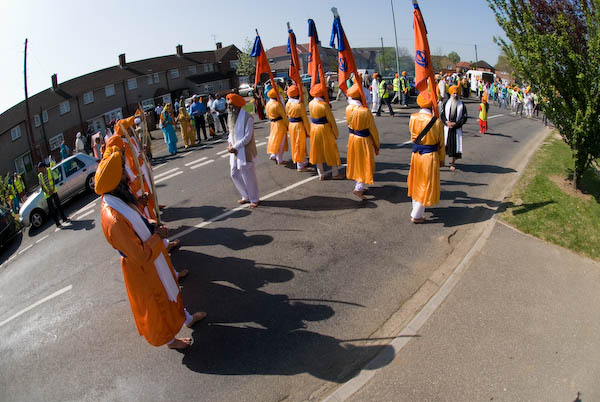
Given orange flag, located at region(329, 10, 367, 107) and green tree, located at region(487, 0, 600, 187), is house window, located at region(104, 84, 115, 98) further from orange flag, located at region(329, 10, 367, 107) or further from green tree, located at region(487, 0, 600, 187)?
green tree, located at region(487, 0, 600, 187)

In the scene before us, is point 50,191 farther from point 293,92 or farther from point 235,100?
point 293,92

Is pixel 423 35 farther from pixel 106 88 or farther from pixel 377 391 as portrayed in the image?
pixel 106 88

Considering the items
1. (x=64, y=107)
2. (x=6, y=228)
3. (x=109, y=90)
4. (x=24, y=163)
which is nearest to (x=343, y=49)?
(x=6, y=228)

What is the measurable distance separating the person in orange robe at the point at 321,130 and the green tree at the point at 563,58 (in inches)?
147

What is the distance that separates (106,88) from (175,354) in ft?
155

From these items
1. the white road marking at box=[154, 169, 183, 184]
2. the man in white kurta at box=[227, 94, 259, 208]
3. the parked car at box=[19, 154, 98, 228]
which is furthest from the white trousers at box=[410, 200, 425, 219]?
the parked car at box=[19, 154, 98, 228]

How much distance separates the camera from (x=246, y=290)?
225 inches

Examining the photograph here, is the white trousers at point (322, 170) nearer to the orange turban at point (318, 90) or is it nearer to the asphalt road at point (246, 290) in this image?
the asphalt road at point (246, 290)

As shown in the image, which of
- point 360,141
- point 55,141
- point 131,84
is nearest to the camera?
point 360,141

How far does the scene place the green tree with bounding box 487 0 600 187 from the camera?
7340 millimetres

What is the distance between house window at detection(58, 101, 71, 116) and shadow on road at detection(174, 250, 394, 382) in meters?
42.5

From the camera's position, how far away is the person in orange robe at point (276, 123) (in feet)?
33.0

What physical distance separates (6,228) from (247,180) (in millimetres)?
8486

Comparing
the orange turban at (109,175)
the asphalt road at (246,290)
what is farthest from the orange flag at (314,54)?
the orange turban at (109,175)
